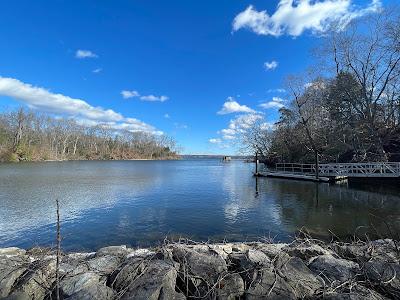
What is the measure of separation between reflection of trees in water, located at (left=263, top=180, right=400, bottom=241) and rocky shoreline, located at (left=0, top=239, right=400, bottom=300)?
17.9 ft

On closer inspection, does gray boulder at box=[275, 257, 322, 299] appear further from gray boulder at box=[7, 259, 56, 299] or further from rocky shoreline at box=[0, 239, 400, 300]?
gray boulder at box=[7, 259, 56, 299]

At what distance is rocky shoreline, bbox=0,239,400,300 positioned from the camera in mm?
4260

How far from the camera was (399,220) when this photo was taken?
13117 millimetres

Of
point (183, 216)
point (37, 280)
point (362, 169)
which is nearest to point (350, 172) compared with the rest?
point (362, 169)

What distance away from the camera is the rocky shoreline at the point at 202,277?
4.26 metres

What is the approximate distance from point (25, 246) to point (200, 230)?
6232 millimetres

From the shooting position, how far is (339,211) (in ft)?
51.0

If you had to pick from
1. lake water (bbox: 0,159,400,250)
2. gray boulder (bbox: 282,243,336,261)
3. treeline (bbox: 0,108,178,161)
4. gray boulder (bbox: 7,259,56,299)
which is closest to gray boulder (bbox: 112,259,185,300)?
gray boulder (bbox: 7,259,56,299)

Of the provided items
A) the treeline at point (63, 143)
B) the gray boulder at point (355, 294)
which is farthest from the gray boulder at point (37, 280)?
the treeline at point (63, 143)

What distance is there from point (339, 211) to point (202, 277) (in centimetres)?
1319

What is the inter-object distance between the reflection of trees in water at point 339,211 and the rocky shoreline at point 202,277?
17.9ft

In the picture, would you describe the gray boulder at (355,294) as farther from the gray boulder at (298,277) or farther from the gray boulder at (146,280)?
the gray boulder at (146,280)

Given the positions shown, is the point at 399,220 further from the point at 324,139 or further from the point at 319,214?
the point at 324,139

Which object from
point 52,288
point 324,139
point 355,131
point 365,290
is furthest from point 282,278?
point 324,139
